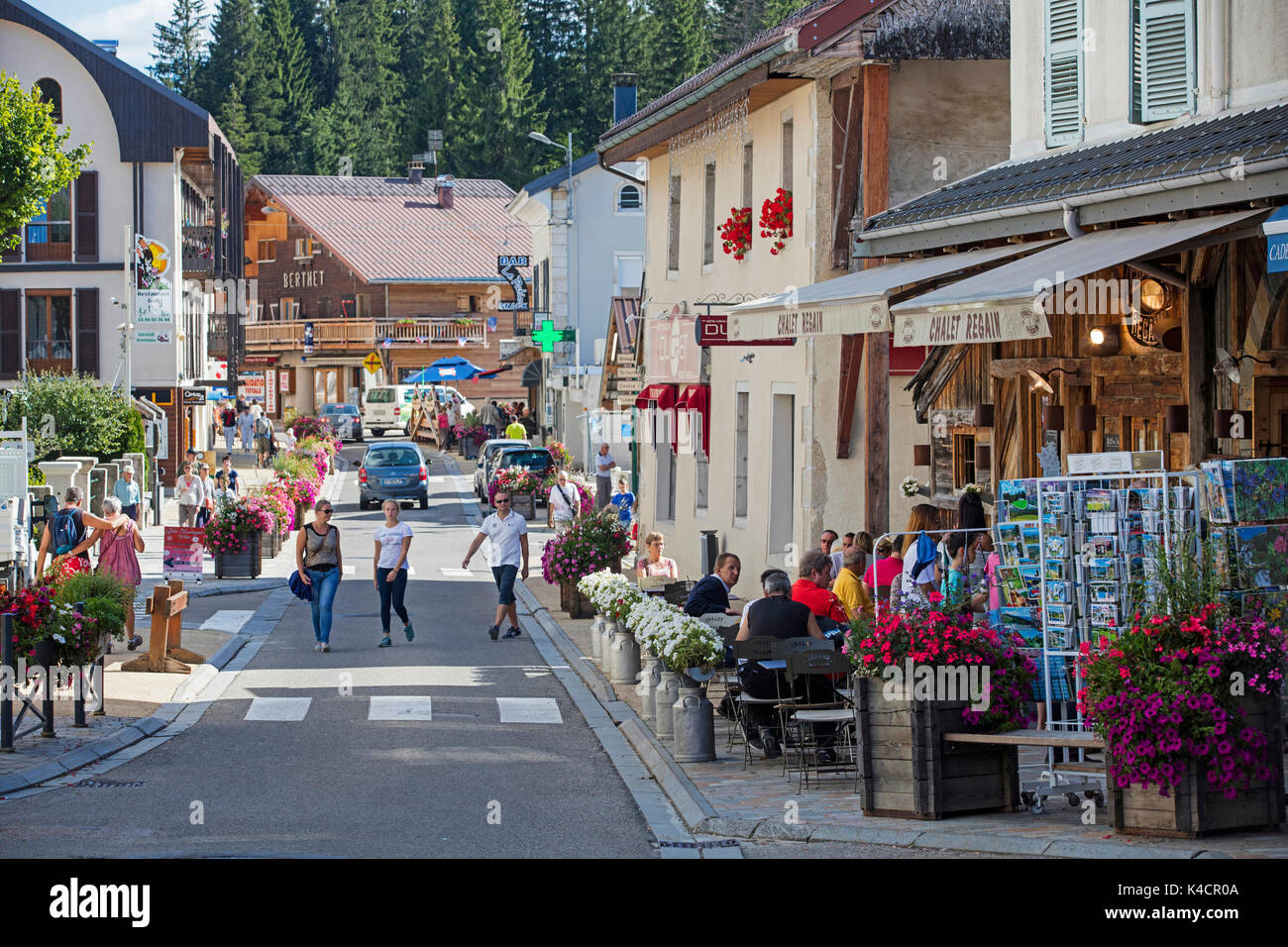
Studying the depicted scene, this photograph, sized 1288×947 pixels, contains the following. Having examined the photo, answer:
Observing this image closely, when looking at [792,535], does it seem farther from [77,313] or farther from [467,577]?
[77,313]

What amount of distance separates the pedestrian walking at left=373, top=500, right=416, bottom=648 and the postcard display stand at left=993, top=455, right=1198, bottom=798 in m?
9.89

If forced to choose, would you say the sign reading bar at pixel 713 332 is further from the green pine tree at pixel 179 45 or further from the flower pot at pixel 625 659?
the green pine tree at pixel 179 45

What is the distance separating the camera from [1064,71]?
607 inches

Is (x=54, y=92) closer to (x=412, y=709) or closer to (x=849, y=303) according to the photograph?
(x=412, y=709)

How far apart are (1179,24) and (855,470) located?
24.3 ft

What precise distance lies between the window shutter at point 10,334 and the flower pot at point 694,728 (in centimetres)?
3758

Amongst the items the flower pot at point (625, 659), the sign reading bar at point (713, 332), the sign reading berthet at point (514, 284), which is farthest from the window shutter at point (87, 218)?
the flower pot at point (625, 659)

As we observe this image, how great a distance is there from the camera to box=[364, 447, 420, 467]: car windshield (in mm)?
42469

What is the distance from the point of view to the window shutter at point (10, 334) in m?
46.5

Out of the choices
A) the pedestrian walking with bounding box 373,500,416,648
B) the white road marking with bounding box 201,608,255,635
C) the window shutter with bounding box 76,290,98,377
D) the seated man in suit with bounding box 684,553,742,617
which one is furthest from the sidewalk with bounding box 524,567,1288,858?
the window shutter with bounding box 76,290,98,377

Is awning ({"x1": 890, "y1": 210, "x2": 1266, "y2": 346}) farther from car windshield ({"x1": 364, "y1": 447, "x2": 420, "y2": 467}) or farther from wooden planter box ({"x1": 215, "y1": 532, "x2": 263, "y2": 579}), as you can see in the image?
car windshield ({"x1": 364, "y1": 447, "x2": 420, "y2": 467})

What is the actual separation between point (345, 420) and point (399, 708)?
52510 mm

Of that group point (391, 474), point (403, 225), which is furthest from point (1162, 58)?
point (403, 225)

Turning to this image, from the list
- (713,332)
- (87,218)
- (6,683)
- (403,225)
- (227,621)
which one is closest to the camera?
(6,683)
